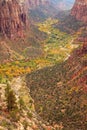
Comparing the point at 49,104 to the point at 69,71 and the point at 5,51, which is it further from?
the point at 5,51

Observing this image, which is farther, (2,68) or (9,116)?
(2,68)

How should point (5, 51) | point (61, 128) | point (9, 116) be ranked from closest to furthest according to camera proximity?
point (9, 116) < point (61, 128) < point (5, 51)

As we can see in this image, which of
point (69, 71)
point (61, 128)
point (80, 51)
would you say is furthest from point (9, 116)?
point (80, 51)

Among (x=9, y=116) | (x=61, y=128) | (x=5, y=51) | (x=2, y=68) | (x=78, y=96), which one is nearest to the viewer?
(x=9, y=116)

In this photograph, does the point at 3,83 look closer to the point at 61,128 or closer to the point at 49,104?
the point at 49,104

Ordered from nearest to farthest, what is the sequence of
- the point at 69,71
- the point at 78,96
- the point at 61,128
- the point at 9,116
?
the point at 9,116, the point at 61,128, the point at 78,96, the point at 69,71

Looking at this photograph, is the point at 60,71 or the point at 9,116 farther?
the point at 60,71

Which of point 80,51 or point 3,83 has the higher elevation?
point 80,51

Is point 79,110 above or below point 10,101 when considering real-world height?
below

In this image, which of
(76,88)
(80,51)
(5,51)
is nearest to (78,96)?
(76,88)
